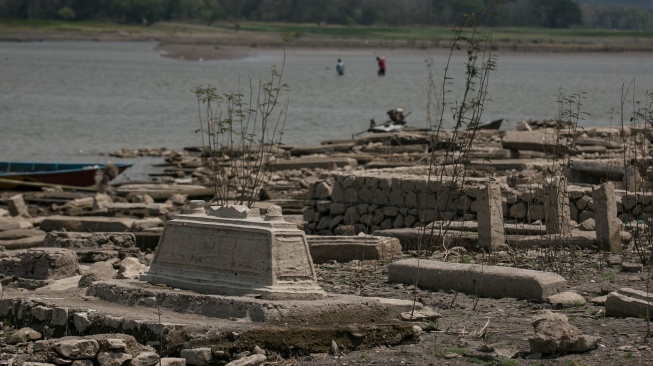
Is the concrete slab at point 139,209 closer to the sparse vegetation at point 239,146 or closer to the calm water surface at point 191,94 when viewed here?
the sparse vegetation at point 239,146

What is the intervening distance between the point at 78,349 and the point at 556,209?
646 cm

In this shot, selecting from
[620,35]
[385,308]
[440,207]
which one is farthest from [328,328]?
[620,35]

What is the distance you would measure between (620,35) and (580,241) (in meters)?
150

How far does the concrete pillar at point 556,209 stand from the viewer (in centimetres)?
1459

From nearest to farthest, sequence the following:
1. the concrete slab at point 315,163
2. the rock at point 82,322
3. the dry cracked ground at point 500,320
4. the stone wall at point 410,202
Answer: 1. the dry cracked ground at point 500,320
2. the rock at point 82,322
3. the stone wall at point 410,202
4. the concrete slab at point 315,163

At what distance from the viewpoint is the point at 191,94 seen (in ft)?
224

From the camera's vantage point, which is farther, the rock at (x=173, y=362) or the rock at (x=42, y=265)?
the rock at (x=42, y=265)

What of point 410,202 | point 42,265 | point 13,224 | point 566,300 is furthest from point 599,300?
point 13,224

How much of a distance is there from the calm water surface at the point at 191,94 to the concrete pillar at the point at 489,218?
1880mm

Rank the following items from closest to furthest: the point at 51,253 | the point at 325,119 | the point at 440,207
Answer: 1. the point at 51,253
2. the point at 440,207
3. the point at 325,119

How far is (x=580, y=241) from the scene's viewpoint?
48.9ft

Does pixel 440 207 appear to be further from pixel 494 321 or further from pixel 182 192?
pixel 182 192

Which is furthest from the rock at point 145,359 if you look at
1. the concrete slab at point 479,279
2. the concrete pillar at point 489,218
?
the concrete pillar at point 489,218

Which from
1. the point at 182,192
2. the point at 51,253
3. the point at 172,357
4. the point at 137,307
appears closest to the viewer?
the point at 172,357
